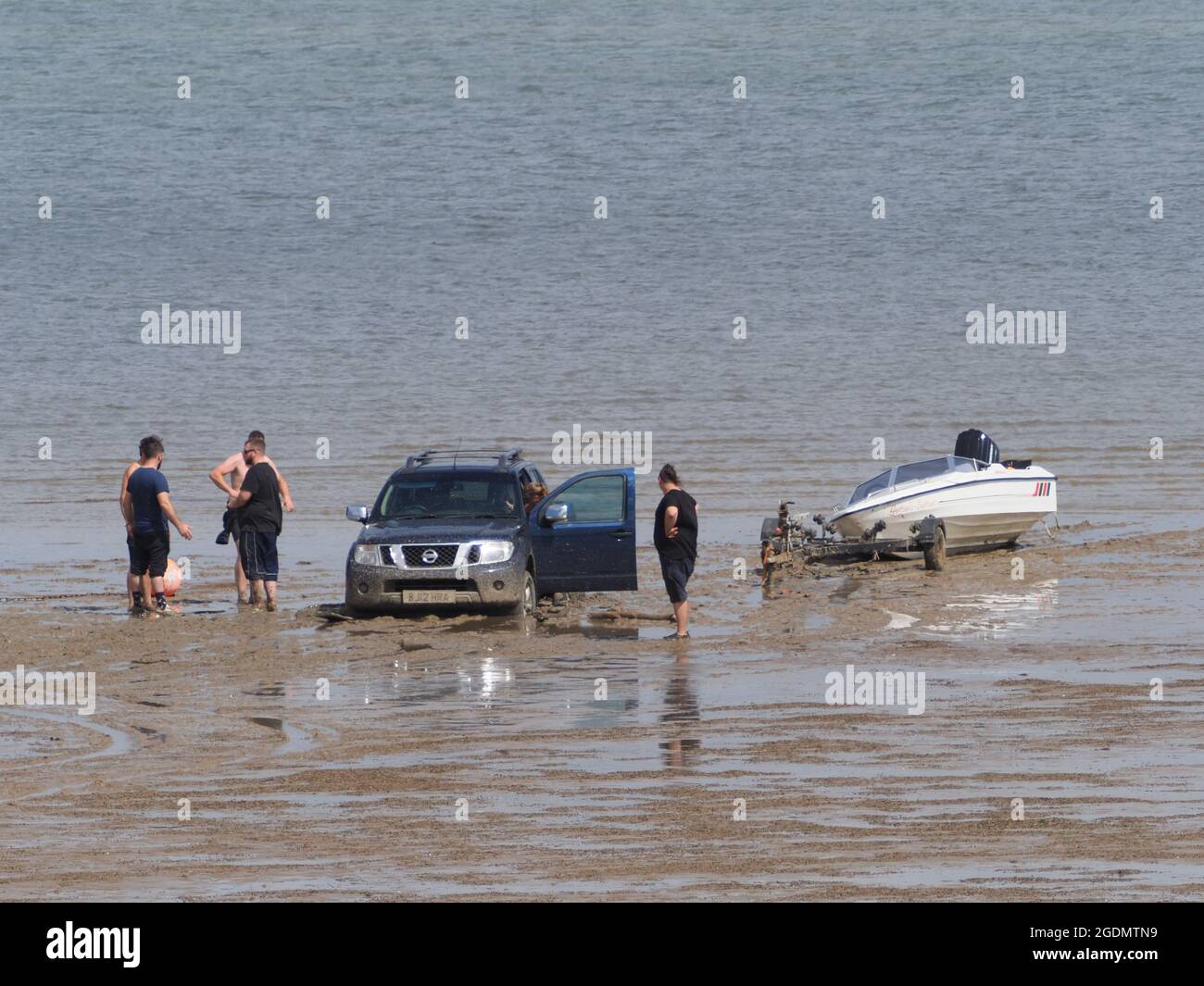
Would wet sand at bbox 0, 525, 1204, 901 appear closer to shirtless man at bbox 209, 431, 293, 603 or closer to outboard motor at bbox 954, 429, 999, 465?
shirtless man at bbox 209, 431, 293, 603

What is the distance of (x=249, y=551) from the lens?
19000mm

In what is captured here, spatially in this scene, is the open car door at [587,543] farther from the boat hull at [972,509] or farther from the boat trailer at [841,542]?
the boat hull at [972,509]

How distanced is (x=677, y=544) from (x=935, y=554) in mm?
5761

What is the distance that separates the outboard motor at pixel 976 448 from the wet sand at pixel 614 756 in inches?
189

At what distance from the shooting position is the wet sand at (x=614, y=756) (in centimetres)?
870

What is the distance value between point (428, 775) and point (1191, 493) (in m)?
21.3

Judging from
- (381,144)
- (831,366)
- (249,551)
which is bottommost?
(249,551)

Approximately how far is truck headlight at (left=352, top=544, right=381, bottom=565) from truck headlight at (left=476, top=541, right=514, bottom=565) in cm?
98

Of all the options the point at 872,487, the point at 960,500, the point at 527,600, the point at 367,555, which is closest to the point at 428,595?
the point at 367,555

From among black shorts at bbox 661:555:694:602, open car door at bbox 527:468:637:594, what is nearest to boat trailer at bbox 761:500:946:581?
open car door at bbox 527:468:637:594

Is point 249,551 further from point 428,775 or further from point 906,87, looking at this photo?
point 906,87

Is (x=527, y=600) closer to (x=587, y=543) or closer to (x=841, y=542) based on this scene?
(x=587, y=543)

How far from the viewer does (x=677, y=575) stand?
17281 millimetres

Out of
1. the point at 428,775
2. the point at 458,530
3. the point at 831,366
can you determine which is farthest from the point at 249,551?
the point at 831,366
